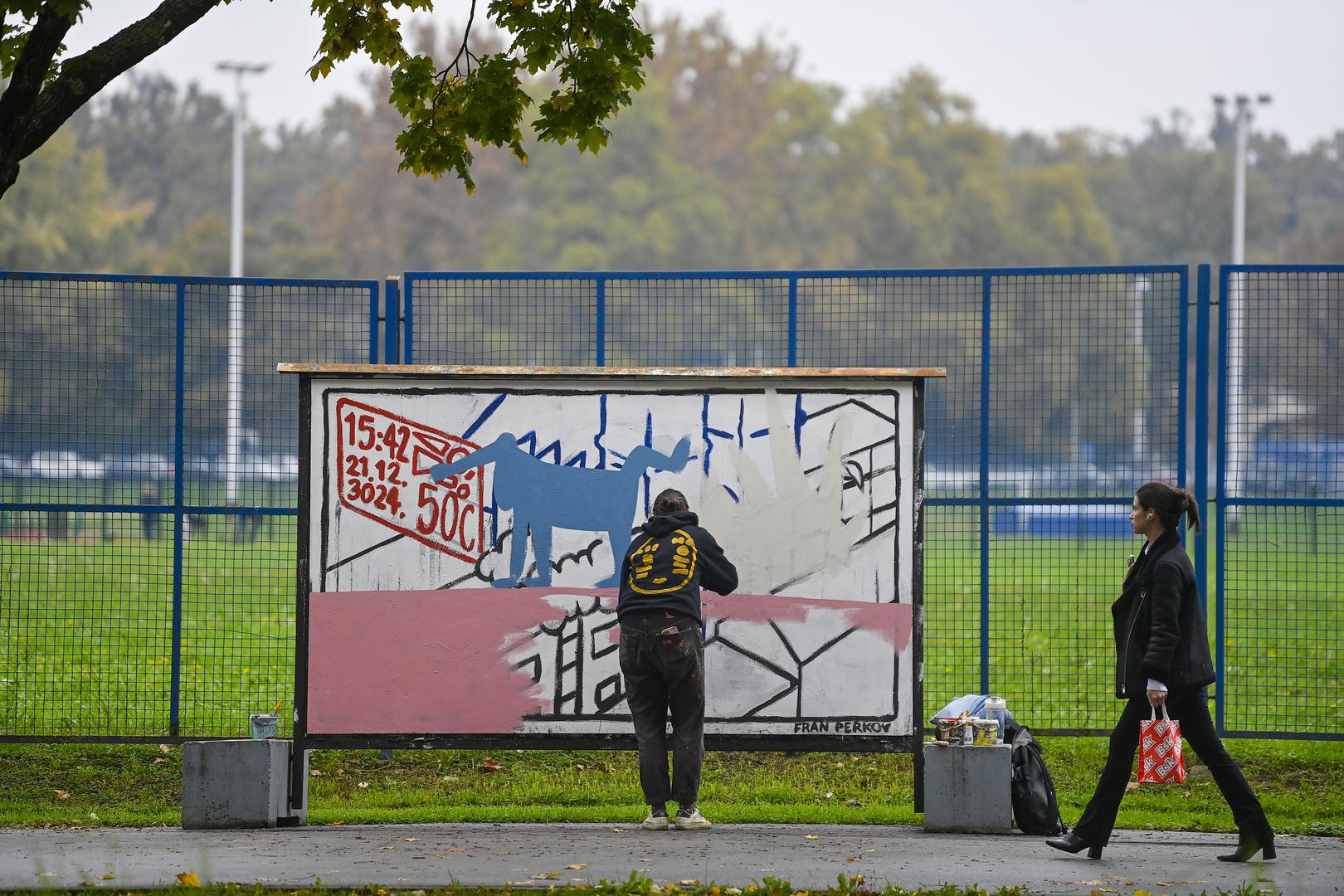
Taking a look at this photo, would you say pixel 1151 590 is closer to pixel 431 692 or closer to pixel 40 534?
pixel 431 692

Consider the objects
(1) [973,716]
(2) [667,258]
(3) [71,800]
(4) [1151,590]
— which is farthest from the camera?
(2) [667,258]

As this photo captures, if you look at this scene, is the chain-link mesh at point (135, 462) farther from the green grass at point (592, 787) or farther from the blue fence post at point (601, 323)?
the blue fence post at point (601, 323)

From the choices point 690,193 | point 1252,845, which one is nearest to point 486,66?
point 1252,845

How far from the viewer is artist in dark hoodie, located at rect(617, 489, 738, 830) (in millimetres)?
8062

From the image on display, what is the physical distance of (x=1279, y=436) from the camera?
9719mm

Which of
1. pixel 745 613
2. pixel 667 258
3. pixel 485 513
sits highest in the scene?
pixel 667 258

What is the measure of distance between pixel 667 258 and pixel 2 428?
46149mm

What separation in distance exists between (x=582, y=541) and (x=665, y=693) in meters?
1.02

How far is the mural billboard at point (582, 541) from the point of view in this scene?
27.9 feet

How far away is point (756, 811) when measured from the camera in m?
8.85

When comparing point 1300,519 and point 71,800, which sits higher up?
point 1300,519

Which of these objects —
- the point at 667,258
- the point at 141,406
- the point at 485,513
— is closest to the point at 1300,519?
the point at 485,513

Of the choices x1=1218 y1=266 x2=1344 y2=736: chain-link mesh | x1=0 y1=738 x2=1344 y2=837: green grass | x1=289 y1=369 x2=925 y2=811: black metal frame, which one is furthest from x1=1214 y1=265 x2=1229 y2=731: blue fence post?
x1=289 y1=369 x2=925 y2=811: black metal frame

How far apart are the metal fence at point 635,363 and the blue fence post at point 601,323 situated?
16 millimetres
